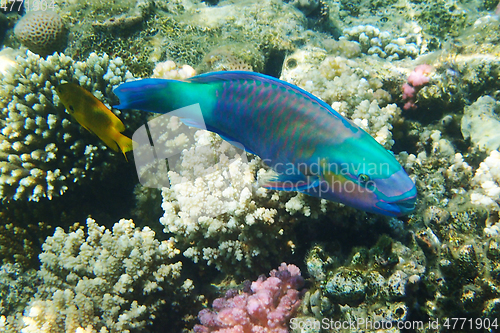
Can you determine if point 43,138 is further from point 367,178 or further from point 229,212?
point 367,178

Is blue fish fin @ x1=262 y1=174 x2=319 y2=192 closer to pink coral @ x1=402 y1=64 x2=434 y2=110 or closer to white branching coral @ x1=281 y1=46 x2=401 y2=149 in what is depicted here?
white branching coral @ x1=281 y1=46 x2=401 y2=149

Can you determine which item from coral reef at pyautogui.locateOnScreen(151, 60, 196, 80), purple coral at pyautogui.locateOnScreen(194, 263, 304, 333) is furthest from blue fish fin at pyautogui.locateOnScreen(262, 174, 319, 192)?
coral reef at pyautogui.locateOnScreen(151, 60, 196, 80)

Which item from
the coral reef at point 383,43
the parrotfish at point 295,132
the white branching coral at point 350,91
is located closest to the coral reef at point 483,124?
the white branching coral at point 350,91

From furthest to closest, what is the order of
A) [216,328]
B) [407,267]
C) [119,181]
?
1. [119,181]
2. [216,328]
3. [407,267]

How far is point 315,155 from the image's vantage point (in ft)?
5.54

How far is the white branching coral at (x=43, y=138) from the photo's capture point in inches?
128

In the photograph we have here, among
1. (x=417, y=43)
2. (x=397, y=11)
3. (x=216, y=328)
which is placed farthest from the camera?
(x=397, y=11)

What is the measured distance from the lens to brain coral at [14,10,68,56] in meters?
5.25

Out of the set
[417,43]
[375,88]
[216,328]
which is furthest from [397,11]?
[216,328]

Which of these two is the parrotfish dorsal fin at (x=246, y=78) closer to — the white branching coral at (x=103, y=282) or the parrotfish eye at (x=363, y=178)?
the parrotfish eye at (x=363, y=178)

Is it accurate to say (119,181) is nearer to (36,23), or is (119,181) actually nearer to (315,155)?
(315,155)

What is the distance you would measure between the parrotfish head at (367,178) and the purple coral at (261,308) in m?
1.31

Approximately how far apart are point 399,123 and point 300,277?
281 centimetres

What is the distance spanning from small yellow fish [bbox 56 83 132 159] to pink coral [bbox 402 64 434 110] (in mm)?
4415
